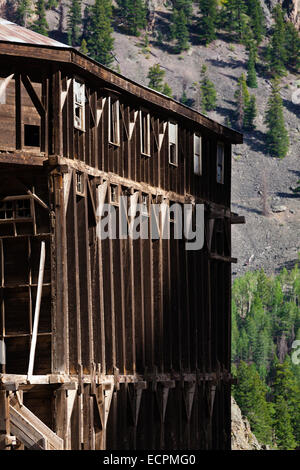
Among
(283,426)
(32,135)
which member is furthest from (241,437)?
(283,426)

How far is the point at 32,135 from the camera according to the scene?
149ft

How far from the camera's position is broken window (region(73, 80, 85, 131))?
154 feet

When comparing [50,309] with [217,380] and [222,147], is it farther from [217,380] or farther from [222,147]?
[222,147]

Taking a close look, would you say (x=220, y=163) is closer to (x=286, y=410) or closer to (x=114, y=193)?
(x=114, y=193)

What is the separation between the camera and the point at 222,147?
62.8 meters

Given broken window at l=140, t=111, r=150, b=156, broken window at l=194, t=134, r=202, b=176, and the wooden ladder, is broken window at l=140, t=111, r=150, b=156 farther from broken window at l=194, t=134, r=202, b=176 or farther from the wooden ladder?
the wooden ladder

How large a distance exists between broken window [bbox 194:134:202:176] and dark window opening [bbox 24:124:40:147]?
46.6ft

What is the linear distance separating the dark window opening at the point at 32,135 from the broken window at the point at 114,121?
16.6 ft

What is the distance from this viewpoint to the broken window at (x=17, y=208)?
45.8m

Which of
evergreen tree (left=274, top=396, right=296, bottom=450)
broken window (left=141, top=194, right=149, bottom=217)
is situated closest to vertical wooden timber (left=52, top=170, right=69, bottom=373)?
broken window (left=141, top=194, right=149, bottom=217)

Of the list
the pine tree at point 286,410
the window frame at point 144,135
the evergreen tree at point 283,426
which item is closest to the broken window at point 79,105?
the window frame at point 144,135

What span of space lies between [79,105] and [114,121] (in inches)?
132

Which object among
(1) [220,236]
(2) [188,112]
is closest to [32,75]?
(2) [188,112]

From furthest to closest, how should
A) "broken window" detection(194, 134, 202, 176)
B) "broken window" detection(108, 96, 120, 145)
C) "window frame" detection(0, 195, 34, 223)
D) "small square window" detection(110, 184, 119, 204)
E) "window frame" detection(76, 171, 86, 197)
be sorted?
"broken window" detection(194, 134, 202, 176)
"broken window" detection(108, 96, 120, 145)
"small square window" detection(110, 184, 119, 204)
"window frame" detection(76, 171, 86, 197)
"window frame" detection(0, 195, 34, 223)
